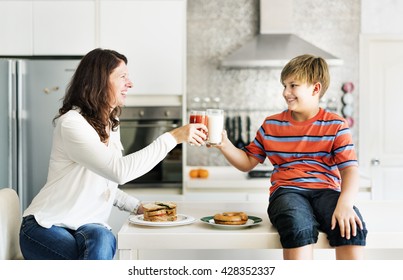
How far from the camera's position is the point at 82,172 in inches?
73.5

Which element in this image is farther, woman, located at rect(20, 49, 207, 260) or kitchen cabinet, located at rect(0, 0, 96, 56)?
kitchen cabinet, located at rect(0, 0, 96, 56)

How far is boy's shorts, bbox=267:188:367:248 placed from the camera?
1468 mm

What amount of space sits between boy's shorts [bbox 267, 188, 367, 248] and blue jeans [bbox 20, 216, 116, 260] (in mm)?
521

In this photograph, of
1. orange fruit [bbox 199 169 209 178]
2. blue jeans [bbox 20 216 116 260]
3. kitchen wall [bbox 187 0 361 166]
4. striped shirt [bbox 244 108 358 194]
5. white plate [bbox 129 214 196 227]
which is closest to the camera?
white plate [bbox 129 214 196 227]

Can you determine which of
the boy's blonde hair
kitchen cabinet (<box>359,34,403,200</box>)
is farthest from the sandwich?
kitchen cabinet (<box>359,34,403,200</box>)

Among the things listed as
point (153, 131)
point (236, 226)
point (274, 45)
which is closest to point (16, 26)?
point (153, 131)

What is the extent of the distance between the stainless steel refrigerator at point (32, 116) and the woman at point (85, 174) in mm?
1860

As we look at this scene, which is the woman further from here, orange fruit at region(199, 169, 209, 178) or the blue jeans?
orange fruit at region(199, 169, 209, 178)

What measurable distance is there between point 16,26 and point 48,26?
8.9 inches

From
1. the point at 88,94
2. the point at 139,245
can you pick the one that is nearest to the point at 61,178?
the point at 88,94

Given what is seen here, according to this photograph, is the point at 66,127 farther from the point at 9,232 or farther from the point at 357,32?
the point at 357,32

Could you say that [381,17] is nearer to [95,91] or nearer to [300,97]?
[300,97]

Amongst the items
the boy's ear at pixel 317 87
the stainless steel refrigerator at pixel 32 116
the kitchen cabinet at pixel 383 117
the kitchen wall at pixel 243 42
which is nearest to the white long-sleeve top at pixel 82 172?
the boy's ear at pixel 317 87

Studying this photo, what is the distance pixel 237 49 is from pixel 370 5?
114 cm
